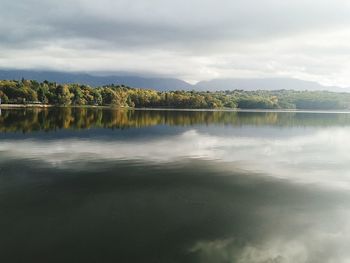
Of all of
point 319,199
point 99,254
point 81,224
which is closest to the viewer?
Answer: point 99,254

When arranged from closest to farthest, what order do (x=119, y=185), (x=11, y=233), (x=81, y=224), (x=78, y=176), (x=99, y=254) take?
(x=99, y=254) → (x=11, y=233) → (x=81, y=224) → (x=119, y=185) → (x=78, y=176)

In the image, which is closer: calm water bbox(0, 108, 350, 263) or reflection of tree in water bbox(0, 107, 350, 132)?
calm water bbox(0, 108, 350, 263)

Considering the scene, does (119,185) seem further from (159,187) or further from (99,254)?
(99,254)

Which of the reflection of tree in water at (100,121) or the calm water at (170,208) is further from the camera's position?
the reflection of tree in water at (100,121)

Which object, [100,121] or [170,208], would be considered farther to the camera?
[100,121]

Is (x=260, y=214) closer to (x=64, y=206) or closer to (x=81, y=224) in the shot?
(x=81, y=224)

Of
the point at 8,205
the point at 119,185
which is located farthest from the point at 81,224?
the point at 119,185

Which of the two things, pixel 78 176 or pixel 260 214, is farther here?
pixel 78 176

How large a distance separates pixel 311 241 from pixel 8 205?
17077 millimetres

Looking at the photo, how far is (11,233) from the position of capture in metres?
17.3

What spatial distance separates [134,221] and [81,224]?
2.78m

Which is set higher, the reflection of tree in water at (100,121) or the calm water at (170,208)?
the reflection of tree in water at (100,121)

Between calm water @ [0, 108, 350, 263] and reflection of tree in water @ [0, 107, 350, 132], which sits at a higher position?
reflection of tree in water @ [0, 107, 350, 132]

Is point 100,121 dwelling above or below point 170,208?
above
